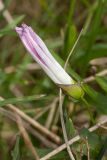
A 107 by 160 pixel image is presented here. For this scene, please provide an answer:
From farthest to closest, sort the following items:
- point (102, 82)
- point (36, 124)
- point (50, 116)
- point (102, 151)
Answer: point (50, 116)
point (36, 124)
point (102, 82)
point (102, 151)

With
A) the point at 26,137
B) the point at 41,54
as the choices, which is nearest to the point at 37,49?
the point at 41,54

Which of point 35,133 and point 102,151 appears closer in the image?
point 102,151

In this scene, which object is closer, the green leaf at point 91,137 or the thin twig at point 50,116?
the green leaf at point 91,137

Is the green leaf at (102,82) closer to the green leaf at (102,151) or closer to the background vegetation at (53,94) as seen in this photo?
the background vegetation at (53,94)

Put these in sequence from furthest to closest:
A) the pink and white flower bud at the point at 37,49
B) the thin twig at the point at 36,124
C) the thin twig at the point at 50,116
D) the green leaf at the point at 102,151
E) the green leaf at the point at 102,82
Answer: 1. the thin twig at the point at 50,116
2. the thin twig at the point at 36,124
3. the green leaf at the point at 102,82
4. the green leaf at the point at 102,151
5. the pink and white flower bud at the point at 37,49

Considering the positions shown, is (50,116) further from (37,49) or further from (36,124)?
(37,49)

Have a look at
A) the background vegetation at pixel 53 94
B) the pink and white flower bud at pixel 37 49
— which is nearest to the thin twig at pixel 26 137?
the background vegetation at pixel 53 94

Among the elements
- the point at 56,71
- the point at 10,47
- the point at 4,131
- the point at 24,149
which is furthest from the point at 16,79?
the point at 56,71

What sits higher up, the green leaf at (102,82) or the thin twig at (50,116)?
the green leaf at (102,82)
